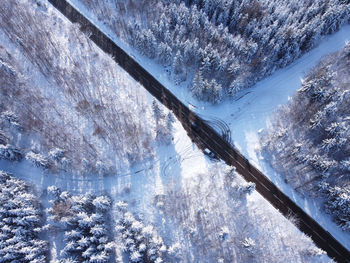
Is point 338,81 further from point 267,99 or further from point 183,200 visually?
point 183,200

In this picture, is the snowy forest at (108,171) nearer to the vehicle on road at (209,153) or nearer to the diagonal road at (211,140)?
the vehicle on road at (209,153)

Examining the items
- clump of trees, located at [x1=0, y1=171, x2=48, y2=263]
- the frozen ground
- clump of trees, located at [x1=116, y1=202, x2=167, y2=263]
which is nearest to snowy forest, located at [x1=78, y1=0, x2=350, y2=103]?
the frozen ground

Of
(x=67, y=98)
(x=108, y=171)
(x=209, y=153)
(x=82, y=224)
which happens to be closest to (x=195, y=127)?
(x=209, y=153)

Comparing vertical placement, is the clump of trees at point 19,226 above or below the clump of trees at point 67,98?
below

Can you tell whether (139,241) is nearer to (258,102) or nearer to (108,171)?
(108,171)

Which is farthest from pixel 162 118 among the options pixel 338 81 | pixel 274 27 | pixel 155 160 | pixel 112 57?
pixel 338 81

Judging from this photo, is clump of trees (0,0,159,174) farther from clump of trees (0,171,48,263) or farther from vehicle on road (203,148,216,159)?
vehicle on road (203,148,216,159)

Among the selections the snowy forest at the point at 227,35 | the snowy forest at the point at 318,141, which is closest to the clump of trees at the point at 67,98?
the snowy forest at the point at 227,35
